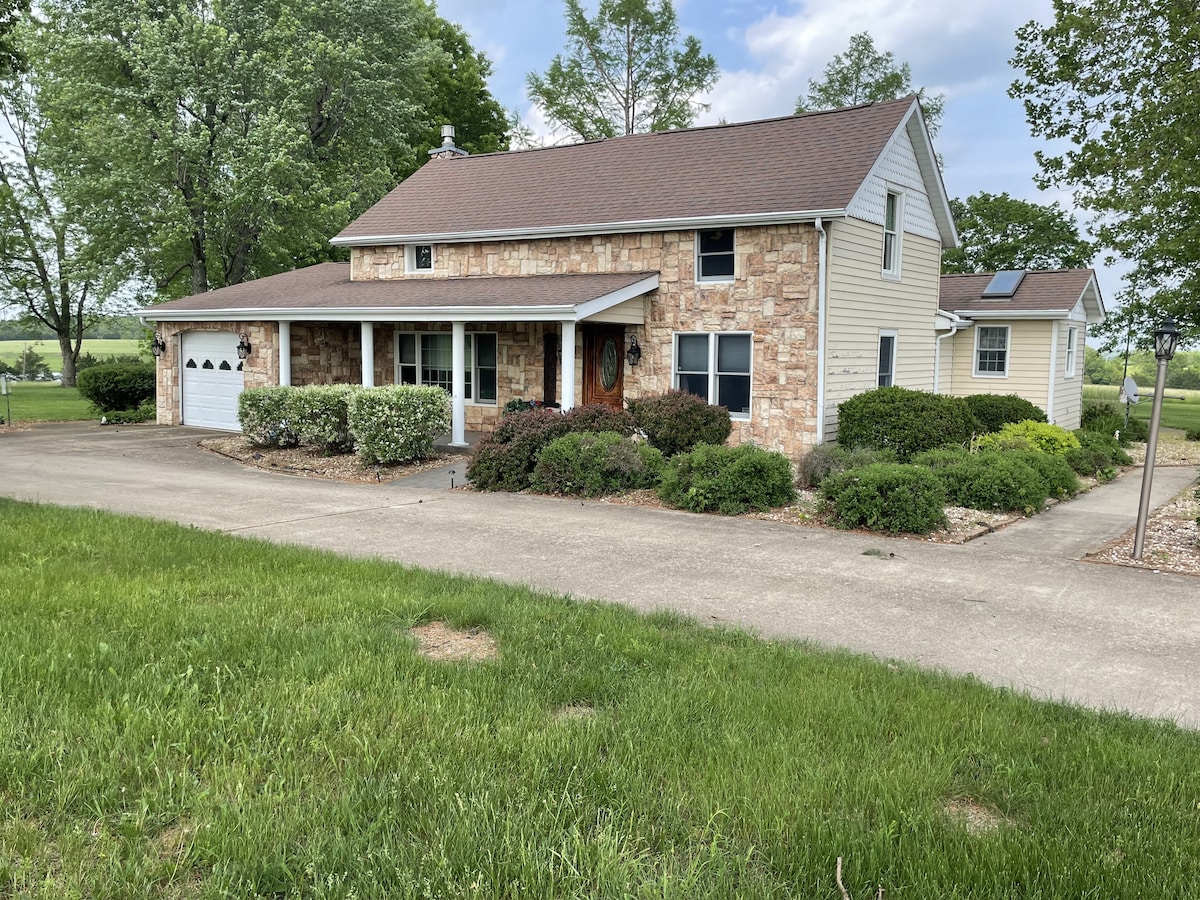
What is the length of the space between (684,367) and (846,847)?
557 inches

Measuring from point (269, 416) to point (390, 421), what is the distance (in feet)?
11.3

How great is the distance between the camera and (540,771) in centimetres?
365

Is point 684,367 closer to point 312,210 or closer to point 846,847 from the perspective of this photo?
point 846,847

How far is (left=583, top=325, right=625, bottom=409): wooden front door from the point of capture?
1781 centimetres

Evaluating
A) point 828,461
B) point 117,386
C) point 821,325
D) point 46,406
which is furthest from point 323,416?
point 46,406

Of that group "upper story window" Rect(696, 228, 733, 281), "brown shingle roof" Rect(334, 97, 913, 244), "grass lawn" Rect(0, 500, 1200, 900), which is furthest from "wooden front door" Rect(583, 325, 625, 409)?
"grass lawn" Rect(0, 500, 1200, 900)

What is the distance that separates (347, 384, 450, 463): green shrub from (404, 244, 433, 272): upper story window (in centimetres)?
630

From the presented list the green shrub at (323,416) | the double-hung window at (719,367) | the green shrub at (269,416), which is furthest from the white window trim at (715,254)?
the green shrub at (269,416)

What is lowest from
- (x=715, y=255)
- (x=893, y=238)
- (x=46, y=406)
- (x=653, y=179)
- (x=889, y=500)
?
(x=889, y=500)

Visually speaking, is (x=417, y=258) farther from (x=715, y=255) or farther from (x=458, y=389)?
(x=715, y=255)

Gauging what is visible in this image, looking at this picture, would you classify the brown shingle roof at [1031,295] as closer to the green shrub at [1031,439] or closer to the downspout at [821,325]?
the green shrub at [1031,439]

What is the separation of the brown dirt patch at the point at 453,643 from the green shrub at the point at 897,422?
10399 mm

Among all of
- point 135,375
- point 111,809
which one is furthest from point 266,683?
point 135,375

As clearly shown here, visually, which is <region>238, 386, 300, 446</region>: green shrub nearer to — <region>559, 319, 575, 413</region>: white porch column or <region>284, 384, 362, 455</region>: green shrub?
<region>284, 384, 362, 455</region>: green shrub
